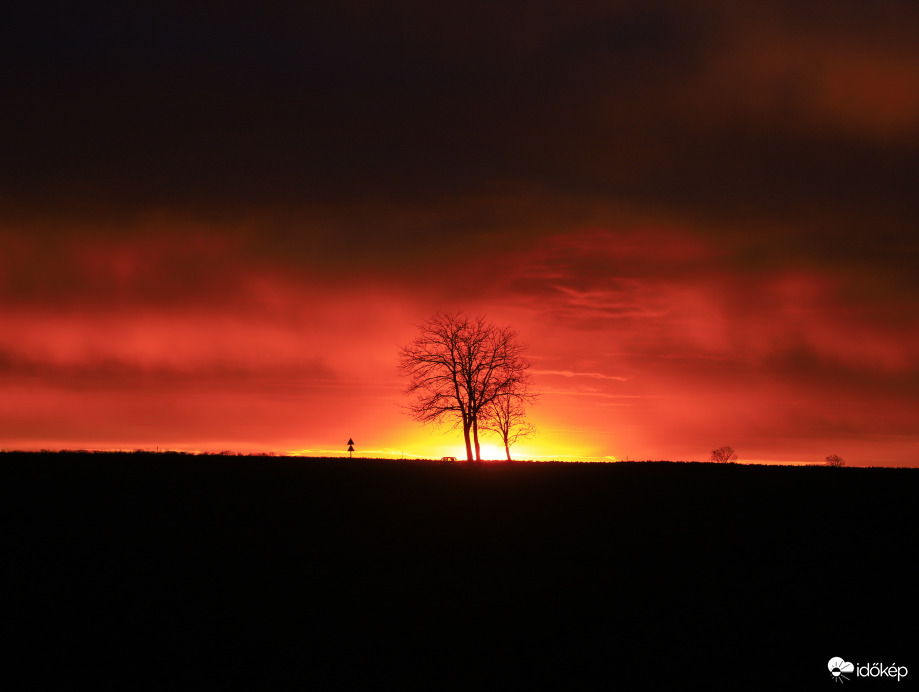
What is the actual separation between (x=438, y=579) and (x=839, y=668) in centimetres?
924

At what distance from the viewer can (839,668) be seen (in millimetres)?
14656

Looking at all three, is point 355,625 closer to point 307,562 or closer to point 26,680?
point 307,562

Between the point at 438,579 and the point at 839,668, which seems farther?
the point at 438,579

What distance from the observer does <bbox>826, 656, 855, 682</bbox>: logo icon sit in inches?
565

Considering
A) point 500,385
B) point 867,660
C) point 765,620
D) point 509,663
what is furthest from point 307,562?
point 500,385

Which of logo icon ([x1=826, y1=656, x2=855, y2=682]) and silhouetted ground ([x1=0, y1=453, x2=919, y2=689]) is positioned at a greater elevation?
silhouetted ground ([x1=0, y1=453, x2=919, y2=689])

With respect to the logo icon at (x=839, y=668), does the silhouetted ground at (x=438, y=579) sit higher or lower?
higher

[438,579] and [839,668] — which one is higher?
[438,579]

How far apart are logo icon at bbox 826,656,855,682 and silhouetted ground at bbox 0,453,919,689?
32 centimetres

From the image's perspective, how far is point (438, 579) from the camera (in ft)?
60.5

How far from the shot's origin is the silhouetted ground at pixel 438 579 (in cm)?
1445

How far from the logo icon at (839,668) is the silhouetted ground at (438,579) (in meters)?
0.32

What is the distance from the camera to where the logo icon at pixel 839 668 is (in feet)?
47.1

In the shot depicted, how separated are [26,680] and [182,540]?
275 inches
